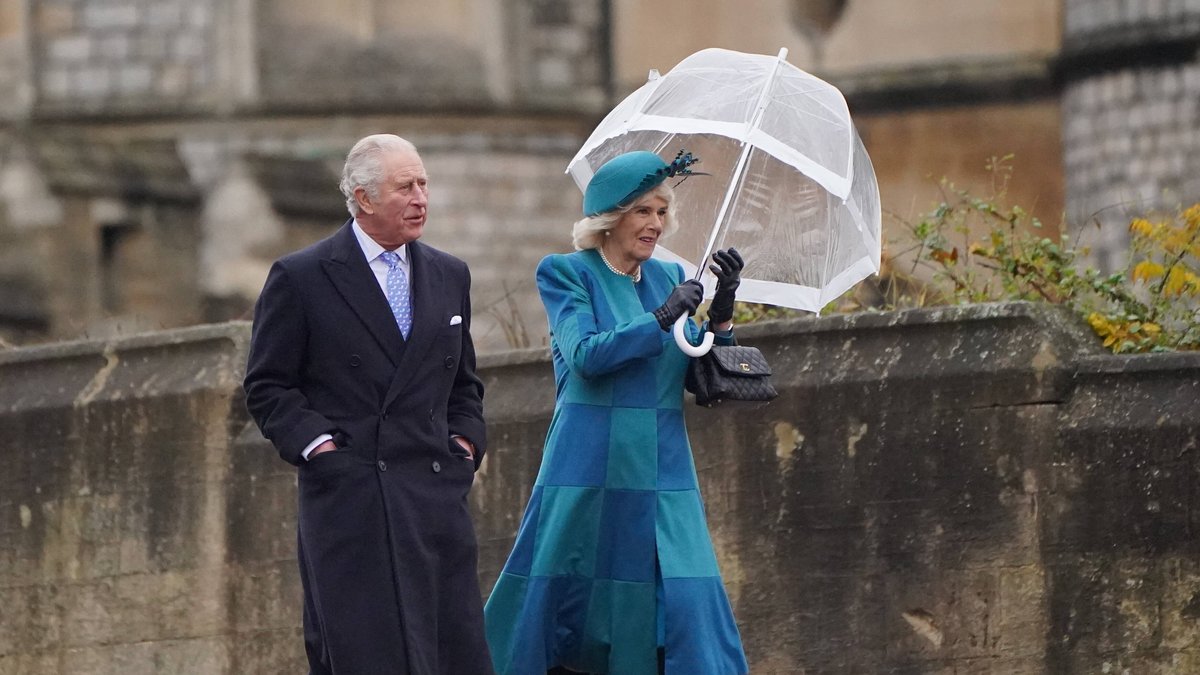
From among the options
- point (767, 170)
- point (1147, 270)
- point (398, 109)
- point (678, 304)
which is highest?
point (398, 109)

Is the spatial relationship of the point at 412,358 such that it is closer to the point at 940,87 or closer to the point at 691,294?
the point at 691,294

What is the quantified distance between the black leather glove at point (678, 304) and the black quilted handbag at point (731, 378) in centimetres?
14

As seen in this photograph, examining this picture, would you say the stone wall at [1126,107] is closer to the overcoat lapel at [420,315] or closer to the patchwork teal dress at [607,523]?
the patchwork teal dress at [607,523]

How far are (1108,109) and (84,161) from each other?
8834mm

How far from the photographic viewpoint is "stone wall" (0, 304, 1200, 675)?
685cm

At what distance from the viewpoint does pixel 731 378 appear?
19.8 ft

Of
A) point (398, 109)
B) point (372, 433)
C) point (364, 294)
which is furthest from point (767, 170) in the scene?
point (398, 109)

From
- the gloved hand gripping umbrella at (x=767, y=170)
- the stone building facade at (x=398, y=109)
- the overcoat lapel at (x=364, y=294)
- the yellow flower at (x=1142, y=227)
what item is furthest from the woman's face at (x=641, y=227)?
the stone building facade at (x=398, y=109)

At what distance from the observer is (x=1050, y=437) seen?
6980 millimetres

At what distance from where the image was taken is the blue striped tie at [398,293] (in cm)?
610

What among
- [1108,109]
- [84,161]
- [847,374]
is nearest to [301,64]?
[84,161]

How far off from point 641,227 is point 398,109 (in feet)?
53.9

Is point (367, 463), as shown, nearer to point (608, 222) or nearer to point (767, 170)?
point (608, 222)

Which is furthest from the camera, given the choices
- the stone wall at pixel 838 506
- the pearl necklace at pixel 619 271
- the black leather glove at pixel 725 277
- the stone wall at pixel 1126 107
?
the stone wall at pixel 1126 107
